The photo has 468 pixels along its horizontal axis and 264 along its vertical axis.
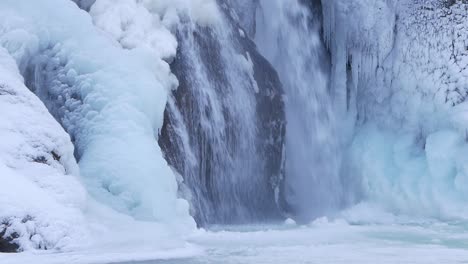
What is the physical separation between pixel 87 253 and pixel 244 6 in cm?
882

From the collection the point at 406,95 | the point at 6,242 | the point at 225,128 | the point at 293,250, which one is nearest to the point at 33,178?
the point at 6,242

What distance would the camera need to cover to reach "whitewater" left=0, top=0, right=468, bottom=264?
7.67 metres

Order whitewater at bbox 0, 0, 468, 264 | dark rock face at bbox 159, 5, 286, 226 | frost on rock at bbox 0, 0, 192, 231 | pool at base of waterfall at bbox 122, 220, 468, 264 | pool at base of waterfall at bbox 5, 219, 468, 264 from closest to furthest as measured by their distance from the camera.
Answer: pool at base of waterfall at bbox 5, 219, 468, 264 < pool at base of waterfall at bbox 122, 220, 468, 264 < whitewater at bbox 0, 0, 468, 264 < frost on rock at bbox 0, 0, 192, 231 < dark rock face at bbox 159, 5, 286, 226

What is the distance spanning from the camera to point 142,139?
30.4 feet

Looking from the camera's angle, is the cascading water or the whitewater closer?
the whitewater

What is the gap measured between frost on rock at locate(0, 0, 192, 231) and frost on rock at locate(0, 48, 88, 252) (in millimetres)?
583

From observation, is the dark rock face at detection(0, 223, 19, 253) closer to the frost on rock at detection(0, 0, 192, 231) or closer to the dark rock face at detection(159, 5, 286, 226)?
the frost on rock at detection(0, 0, 192, 231)

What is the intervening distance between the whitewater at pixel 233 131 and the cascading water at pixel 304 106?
0.03m

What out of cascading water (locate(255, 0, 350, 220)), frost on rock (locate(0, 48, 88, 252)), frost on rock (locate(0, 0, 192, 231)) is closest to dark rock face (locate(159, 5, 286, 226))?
cascading water (locate(255, 0, 350, 220))

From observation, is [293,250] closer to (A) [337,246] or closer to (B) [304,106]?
(A) [337,246]

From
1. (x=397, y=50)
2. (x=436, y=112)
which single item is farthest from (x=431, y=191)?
(x=397, y=50)

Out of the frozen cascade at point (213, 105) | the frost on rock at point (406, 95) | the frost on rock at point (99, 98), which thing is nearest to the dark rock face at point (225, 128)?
the frozen cascade at point (213, 105)

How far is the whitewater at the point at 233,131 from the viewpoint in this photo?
7.67 m

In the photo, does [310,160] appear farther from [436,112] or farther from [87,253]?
[87,253]
